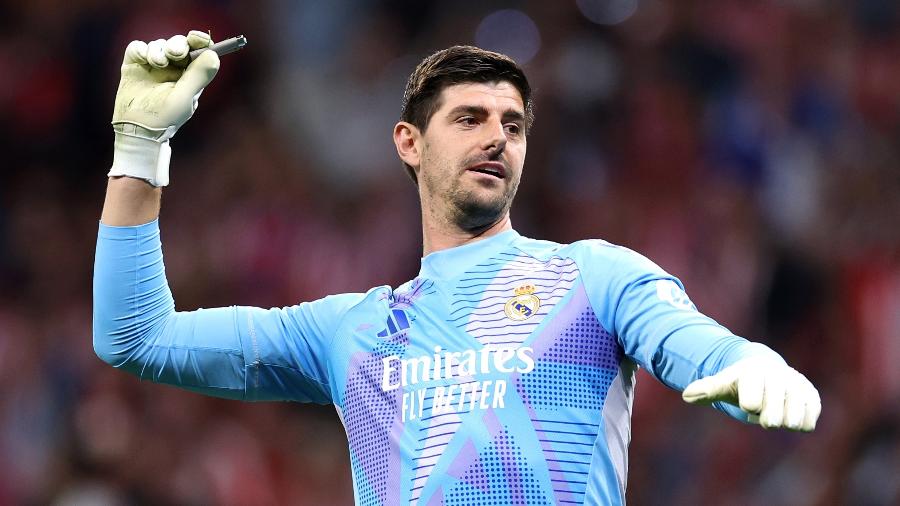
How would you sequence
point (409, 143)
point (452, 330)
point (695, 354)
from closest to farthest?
point (695, 354)
point (452, 330)
point (409, 143)

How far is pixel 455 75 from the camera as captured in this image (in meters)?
4.46

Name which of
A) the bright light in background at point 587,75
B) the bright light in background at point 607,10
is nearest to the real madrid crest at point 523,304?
the bright light in background at point 587,75

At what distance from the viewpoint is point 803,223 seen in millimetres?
8977

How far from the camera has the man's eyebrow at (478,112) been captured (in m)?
4.39

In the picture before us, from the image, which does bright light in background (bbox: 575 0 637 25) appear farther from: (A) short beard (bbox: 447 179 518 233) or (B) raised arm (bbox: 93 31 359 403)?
(B) raised arm (bbox: 93 31 359 403)

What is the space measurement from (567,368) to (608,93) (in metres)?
5.97

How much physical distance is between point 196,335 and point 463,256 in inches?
36.9

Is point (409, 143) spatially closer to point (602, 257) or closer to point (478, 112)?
point (478, 112)

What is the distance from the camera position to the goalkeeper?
12.1 ft

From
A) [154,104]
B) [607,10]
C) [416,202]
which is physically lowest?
[416,202]

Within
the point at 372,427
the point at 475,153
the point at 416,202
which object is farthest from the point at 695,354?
the point at 416,202

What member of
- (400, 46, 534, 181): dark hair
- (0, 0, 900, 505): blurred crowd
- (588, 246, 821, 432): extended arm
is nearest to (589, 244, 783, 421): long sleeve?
(588, 246, 821, 432): extended arm

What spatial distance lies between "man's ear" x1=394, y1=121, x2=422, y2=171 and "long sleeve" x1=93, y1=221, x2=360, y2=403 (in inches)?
23.6

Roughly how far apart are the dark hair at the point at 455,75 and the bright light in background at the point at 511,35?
512cm
